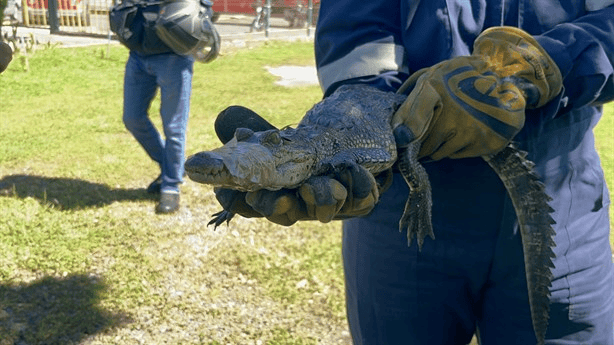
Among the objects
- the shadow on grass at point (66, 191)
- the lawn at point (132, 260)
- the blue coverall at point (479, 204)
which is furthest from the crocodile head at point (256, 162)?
the shadow on grass at point (66, 191)

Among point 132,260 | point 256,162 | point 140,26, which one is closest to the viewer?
point 256,162

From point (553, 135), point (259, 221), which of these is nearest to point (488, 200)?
point (553, 135)

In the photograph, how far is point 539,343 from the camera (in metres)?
1.56

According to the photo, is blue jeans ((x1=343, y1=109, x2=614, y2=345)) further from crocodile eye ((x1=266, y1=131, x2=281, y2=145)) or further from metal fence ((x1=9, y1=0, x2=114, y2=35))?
metal fence ((x1=9, y1=0, x2=114, y2=35))

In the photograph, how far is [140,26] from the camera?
4219 mm

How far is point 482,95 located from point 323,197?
50 centimetres

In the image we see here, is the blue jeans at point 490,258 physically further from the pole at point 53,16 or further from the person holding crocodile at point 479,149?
the pole at point 53,16

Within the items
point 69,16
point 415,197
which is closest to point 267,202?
point 415,197

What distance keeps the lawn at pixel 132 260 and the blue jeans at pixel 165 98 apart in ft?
1.25

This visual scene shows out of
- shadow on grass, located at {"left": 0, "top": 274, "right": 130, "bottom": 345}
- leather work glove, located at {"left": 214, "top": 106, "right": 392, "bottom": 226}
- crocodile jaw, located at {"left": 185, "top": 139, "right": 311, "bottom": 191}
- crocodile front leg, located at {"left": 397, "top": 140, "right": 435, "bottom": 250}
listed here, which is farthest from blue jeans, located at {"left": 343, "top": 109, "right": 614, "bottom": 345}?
shadow on grass, located at {"left": 0, "top": 274, "right": 130, "bottom": 345}

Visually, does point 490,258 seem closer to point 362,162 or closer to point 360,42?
point 362,162

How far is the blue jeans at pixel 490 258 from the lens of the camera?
159 cm

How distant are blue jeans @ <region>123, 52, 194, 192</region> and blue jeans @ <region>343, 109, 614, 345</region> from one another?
2.96 meters

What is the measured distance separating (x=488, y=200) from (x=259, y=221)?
2.94m
